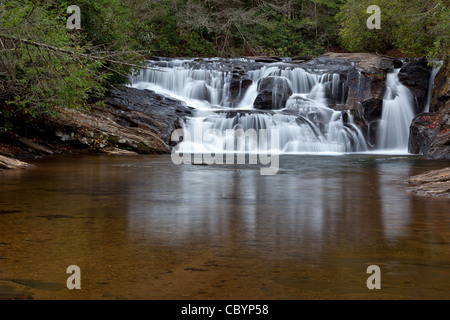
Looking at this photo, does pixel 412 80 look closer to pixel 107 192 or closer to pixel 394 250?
pixel 107 192

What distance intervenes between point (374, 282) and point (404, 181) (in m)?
7.64

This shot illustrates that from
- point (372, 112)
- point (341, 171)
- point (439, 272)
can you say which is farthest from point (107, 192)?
point (372, 112)

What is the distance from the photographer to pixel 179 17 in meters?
37.5

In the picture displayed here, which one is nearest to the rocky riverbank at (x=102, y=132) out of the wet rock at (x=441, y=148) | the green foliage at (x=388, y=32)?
the wet rock at (x=441, y=148)

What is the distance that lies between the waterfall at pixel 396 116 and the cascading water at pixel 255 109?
1.43 m

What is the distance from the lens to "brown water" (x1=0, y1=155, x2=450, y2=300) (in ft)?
12.4

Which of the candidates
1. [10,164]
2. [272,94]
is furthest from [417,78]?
[10,164]

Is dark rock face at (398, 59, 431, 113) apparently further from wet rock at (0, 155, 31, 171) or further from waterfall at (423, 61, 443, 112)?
wet rock at (0, 155, 31, 171)

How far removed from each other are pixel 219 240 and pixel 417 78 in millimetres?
22825

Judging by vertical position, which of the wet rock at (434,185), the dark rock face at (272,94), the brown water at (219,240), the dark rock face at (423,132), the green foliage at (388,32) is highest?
the green foliage at (388,32)

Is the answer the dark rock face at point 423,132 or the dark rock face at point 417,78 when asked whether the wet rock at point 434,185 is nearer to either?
the dark rock face at point 423,132

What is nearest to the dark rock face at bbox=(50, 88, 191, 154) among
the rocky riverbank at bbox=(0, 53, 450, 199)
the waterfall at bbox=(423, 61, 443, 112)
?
the rocky riverbank at bbox=(0, 53, 450, 199)

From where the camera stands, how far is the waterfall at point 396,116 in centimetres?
2348

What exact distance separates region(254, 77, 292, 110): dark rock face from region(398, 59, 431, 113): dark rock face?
5.68 metres
